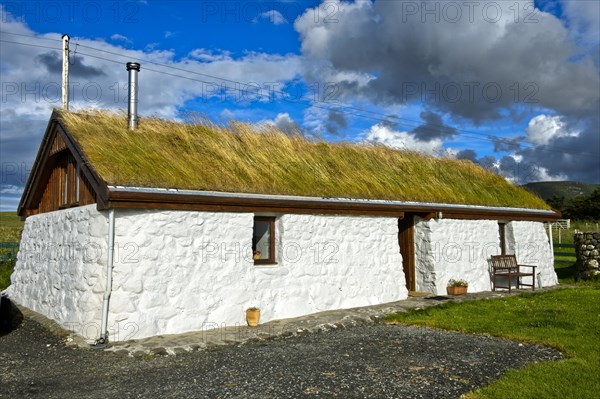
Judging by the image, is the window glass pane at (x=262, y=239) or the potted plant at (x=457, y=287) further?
the potted plant at (x=457, y=287)

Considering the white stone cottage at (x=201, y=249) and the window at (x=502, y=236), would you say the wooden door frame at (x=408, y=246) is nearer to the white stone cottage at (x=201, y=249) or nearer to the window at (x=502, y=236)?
the white stone cottage at (x=201, y=249)

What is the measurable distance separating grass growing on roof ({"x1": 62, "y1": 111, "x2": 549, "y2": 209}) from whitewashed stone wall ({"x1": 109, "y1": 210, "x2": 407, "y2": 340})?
2.32 ft

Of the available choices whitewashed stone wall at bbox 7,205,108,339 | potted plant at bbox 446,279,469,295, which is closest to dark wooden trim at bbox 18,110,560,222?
whitewashed stone wall at bbox 7,205,108,339

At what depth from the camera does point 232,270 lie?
9812 mm

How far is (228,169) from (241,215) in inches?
48.7

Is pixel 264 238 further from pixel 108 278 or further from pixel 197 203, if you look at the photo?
pixel 108 278

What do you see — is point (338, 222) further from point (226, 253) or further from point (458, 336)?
point (458, 336)

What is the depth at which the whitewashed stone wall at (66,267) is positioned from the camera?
8.79 metres

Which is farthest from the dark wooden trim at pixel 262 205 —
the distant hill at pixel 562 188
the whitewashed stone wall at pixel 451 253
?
the distant hill at pixel 562 188

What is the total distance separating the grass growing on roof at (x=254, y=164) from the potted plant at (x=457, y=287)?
7.52 ft

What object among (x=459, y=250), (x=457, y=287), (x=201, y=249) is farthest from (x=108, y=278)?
(x=459, y=250)

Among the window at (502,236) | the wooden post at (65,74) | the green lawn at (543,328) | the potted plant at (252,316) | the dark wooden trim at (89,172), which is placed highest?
the wooden post at (65,74)

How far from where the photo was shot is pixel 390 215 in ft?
41.3

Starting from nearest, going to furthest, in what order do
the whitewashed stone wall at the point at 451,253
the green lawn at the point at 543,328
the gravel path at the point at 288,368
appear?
the green lawn at the point at 543,328
the gravel path at the point at 288,368
the whitewashed stone wall at the point at 451,253
